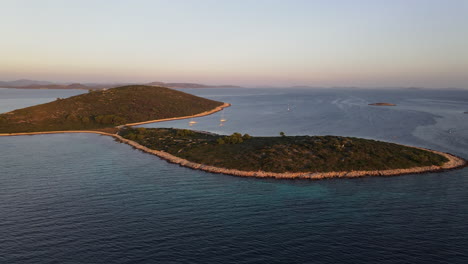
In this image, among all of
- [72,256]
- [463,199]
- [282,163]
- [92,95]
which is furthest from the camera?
Result: [92,95]

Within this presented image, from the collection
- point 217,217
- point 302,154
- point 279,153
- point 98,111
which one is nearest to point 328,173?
point 302,154

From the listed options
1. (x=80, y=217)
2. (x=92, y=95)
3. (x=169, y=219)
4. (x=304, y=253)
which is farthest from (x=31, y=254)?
(x=92, y=95)

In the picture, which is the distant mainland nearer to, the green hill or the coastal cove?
the coastal cove

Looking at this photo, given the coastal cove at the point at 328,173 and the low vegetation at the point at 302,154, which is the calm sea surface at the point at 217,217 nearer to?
the coastal cove at the point at 328,173

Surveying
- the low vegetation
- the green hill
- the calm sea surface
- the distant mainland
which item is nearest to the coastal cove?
the distant mainland

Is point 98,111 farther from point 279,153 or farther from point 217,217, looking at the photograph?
point 217,217

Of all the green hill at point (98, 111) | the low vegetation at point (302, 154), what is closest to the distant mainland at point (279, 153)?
the low vegetation at point (302, 154)

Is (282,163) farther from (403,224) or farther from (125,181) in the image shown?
(125,181)
